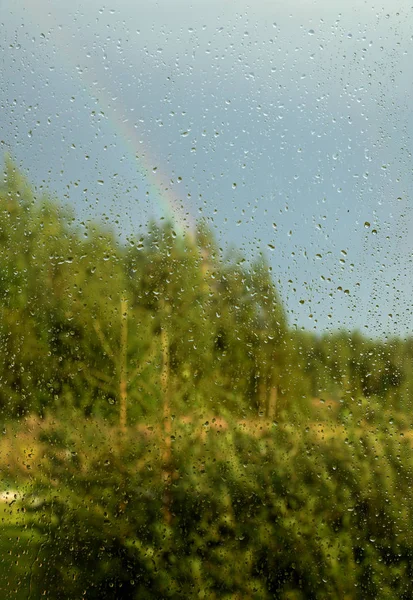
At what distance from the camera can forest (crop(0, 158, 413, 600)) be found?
1.16 meters

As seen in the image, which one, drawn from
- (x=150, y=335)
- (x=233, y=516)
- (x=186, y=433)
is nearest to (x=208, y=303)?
(x=150, y=335)

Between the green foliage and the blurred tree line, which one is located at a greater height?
the blurred tree line

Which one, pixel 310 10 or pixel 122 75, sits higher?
pixel 310 10

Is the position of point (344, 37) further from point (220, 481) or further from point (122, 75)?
point (220, 481)

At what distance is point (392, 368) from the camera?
1.17 m

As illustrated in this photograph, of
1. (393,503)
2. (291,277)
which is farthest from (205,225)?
(393,503)

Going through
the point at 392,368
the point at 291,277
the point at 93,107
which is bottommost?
the point at 392,368

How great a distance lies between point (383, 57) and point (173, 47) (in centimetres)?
42

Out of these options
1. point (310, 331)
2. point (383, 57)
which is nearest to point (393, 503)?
point (310, 331)

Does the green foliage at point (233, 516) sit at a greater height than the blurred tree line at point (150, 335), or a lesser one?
lesser

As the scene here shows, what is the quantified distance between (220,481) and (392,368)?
39 centimetres

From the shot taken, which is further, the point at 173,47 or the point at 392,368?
the point at 173,47

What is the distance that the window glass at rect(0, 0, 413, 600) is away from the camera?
3.85 feet

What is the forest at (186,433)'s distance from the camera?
1.16 meters
